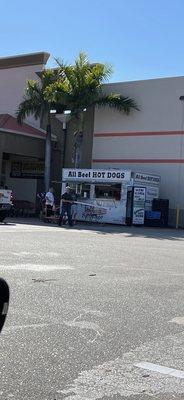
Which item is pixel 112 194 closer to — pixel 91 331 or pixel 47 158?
pixel 47 158

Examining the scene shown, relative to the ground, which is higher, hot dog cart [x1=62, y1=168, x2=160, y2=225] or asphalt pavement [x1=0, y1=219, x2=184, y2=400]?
hot dog cart [x1=62, y1=168, x2=160, y2=225]

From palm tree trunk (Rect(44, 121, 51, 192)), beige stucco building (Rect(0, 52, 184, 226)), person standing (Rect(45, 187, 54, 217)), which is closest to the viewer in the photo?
person standing (Rect(45, 187, 54, 217))

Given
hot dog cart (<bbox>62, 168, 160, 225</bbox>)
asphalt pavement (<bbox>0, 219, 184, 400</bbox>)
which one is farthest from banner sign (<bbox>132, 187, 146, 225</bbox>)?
asphalt pavement (<bbox>0, 219, 184, 400</bbox>)

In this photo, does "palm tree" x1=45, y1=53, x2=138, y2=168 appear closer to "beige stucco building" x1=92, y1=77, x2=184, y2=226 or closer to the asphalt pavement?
"beige stucco building" x1=92, y1=77, x2=184, y2=226

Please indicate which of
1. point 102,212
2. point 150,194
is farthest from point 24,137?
point 150,194

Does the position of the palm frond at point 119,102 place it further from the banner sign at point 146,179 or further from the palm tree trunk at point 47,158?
the banner sign at point 146,179

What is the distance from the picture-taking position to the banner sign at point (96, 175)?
27.8 metres

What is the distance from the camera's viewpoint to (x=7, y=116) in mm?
35188

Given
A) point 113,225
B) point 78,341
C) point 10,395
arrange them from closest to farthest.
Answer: point 10,395
point 78,341
point 113,225

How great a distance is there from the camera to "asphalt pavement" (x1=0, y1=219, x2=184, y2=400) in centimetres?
488

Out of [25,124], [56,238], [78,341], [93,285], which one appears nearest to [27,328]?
[78,341]

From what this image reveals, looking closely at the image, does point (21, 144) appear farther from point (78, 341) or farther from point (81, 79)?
point (78, 341)

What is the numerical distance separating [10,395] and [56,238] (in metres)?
13.3

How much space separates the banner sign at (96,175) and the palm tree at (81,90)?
2.39 m
